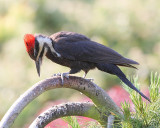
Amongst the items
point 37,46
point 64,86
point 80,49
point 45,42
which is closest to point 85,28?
point 80,49

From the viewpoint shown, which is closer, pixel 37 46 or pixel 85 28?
pixel 37 46

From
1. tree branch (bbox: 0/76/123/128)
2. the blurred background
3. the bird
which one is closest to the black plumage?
the bird

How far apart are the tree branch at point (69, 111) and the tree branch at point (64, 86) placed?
0.03 m

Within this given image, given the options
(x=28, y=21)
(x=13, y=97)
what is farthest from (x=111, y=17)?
(x=13, y=97)

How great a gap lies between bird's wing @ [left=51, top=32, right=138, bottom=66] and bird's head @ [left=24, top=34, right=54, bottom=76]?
7 centimetres

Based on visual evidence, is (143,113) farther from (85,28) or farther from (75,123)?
(85,28)

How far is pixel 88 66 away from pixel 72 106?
2.61 ft

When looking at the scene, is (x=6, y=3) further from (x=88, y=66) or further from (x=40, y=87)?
(x=40, y=87)

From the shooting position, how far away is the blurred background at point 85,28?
4.01 metres

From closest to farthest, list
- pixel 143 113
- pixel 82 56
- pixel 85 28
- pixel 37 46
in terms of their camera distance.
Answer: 1. pixel 143 113
2. pixel 37 46
3. pixel 82 56
4. pixel 85 28

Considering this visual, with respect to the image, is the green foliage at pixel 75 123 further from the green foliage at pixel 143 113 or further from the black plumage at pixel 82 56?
the black plumage at pixel 82 56

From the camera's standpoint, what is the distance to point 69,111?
4.12 feet

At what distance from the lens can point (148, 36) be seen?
516cm

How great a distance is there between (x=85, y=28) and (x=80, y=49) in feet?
10.2
